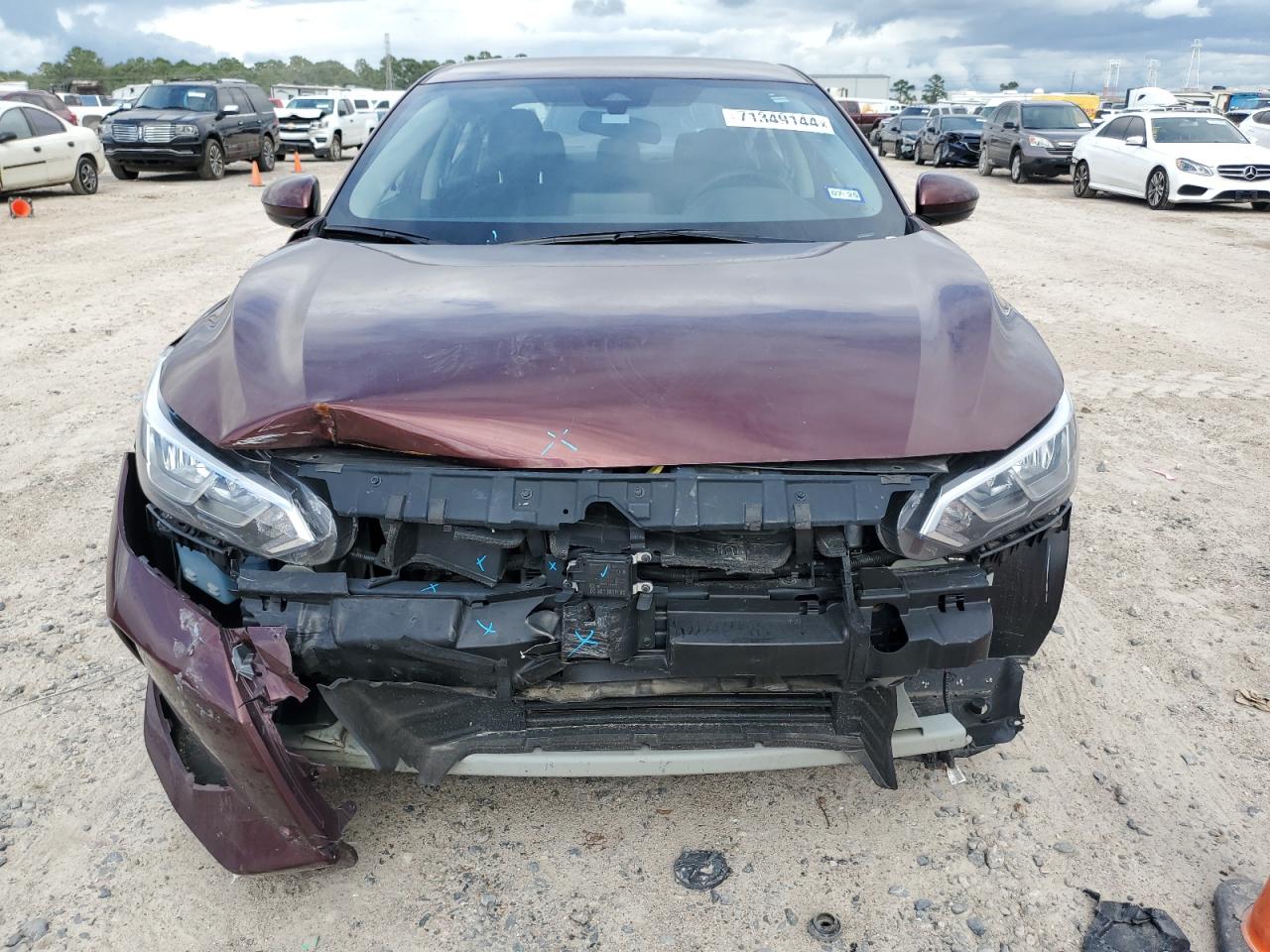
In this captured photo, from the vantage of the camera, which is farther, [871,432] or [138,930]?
[138,930]

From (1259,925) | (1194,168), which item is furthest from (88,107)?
(1259,925)

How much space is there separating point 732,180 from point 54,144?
14.8 m

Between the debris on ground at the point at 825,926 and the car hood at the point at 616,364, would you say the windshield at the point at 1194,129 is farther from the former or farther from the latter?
the debris on ground at the point at 825,926

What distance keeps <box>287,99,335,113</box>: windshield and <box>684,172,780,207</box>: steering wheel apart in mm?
24569

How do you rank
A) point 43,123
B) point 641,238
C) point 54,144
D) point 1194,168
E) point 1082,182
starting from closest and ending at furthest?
point 641,238
point 1194,168
point 43,123
point 54,144
point 1082,182

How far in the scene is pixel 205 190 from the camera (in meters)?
17.2

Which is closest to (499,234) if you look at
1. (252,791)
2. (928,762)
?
(252,791)

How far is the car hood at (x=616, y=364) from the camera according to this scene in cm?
198

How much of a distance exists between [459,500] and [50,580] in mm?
2425

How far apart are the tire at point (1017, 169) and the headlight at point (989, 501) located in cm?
1907

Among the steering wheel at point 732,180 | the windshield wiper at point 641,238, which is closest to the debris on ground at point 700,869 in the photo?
the windshield wiper at point 641,238

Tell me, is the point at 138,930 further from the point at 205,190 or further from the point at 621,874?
the point at 205,190

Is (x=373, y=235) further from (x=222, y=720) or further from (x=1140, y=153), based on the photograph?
(x=1140, y=153)

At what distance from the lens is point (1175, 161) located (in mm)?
14250
